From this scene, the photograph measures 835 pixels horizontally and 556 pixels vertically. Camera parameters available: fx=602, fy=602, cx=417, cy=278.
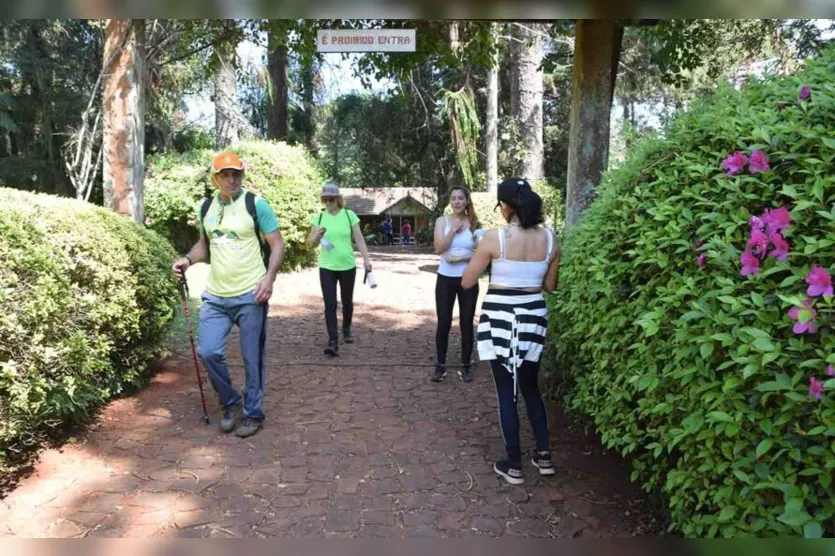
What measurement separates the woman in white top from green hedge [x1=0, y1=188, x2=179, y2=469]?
2.55m

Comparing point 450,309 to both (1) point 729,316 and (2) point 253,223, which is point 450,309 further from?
(1) point 729,316

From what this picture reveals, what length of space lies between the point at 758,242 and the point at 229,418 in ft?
12.2

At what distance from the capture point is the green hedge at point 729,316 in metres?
1.77

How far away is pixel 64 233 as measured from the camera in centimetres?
419

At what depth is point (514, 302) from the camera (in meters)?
3.69

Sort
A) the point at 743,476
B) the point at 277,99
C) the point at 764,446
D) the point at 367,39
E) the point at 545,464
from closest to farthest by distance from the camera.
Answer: the point at 764,446 < the point at 743,476 < the point at 545,464 < the point at 367,39 < the point at 277,99

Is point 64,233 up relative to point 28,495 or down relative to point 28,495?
up

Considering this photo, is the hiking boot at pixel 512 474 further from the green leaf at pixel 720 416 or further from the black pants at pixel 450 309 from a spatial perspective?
the black pants at pixel 450 309

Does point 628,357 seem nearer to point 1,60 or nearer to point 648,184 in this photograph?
point 648,184

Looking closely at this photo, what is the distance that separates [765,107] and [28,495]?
4.37m

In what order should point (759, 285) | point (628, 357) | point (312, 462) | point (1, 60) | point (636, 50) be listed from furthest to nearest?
1. point (636, 50)
2. point (1, 60)
3. point (312, 462)
4. point (628, 357)
5. point (759, 285)

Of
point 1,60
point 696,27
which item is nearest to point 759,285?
point 696,27

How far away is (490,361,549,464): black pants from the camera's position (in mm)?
3695

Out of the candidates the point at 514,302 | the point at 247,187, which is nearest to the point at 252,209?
the point at 514,302
